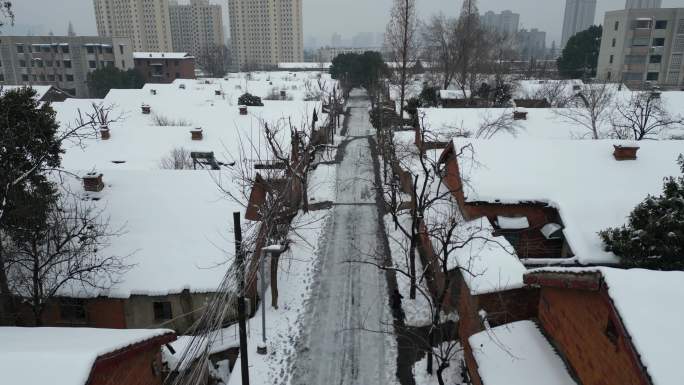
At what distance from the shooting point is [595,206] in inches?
637

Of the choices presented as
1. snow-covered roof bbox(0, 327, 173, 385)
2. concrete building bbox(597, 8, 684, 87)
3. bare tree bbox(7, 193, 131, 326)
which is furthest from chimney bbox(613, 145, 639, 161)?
concrete building bbox(597, 8, 684, 87)

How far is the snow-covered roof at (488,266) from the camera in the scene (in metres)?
12.7

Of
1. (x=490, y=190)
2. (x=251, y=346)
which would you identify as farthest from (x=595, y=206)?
(x=251, y=346)

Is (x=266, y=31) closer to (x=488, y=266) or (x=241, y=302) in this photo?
(x=488, y=266)

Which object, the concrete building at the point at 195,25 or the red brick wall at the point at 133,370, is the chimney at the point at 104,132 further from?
the concrete building at the point at 195,25

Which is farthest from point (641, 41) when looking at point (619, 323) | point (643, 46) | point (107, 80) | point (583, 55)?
point (107, 80)

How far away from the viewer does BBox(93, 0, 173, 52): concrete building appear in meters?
118

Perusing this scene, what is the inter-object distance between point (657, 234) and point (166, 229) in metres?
15.2

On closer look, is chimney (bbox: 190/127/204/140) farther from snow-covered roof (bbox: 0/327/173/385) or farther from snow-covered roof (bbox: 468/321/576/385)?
snow-covered roof (bbox: 468/321/576/385)

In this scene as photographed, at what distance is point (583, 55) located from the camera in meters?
71.0

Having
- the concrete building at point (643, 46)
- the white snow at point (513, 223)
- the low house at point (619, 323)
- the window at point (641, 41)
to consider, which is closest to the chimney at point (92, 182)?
the white snow at point (513, 223)

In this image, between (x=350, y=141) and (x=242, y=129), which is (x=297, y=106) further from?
(x=242, y=129)

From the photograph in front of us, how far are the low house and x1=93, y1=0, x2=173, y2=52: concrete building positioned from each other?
128 metres

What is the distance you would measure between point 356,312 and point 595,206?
8.98 meters
